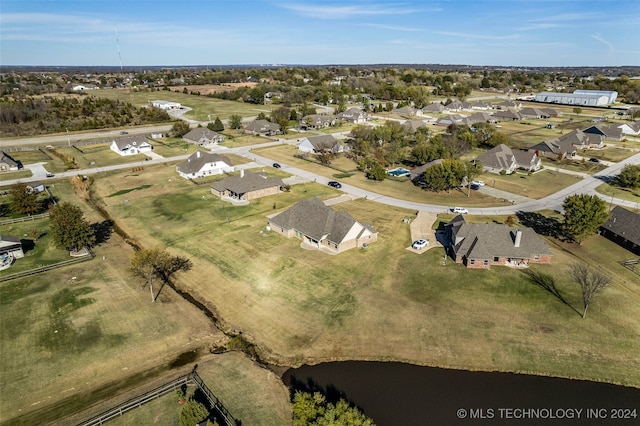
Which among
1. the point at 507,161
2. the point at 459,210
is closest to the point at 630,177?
the point at 507,161

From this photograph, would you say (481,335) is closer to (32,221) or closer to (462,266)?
(462,266)

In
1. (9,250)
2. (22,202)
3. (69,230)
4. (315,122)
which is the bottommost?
(9,250)

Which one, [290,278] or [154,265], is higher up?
[154,265]

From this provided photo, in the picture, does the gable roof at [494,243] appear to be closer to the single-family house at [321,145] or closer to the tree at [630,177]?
the tree at [630,177]

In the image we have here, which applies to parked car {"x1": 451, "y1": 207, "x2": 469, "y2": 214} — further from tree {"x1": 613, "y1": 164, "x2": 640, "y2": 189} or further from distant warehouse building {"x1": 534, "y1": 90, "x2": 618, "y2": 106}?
distant warehouse building {"x1": 534, "y1": 90, "x2": 618, "y2": 106}

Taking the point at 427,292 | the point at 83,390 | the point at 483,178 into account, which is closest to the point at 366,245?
the point at 427,292

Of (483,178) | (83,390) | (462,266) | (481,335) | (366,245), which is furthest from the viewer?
(483,178)

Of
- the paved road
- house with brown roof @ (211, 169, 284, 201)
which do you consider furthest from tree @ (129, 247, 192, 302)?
the paved road

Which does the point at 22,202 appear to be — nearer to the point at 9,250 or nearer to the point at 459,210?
the point at 9,250
